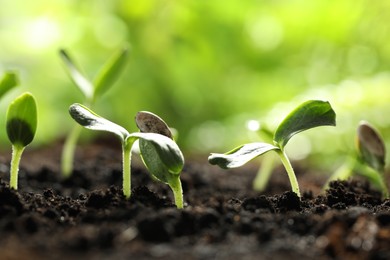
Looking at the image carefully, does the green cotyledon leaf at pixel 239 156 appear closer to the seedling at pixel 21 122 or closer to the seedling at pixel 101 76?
the seedling at pixel 21 122

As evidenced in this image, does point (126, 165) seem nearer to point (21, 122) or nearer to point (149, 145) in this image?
point (149, 145)

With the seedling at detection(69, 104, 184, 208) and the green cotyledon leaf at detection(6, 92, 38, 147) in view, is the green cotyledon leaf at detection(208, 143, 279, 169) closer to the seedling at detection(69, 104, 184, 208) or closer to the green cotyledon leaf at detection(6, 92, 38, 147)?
the seedling at detection(69, 104, 184, 208)

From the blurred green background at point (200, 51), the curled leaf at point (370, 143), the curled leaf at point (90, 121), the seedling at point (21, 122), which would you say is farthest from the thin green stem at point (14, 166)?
the blurred green background at point (200, 51)

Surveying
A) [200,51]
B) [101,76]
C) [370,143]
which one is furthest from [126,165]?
[200,51]

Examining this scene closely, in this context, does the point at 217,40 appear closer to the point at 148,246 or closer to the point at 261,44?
the point at 261,44

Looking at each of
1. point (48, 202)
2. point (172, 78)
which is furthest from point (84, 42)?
point (48, 202)

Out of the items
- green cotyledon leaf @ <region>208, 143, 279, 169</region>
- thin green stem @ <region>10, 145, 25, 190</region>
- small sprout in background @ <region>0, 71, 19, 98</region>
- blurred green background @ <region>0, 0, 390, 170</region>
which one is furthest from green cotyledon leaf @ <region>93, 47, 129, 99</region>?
blurred green background @ <region>0, 0, 390, 170</region>

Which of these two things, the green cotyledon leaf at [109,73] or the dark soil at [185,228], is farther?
the green cotyledon leaf at [109,73]
